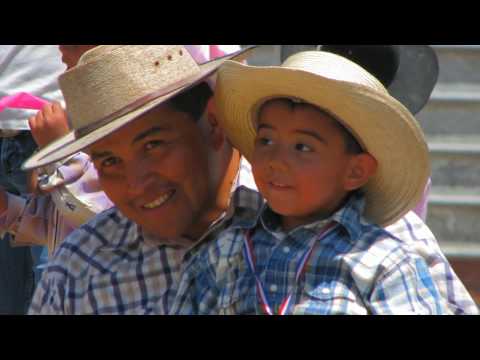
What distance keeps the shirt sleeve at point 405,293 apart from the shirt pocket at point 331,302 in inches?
1.6

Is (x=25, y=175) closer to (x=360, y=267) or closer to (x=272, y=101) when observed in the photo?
(x=272, y=101)

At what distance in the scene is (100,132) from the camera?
10.7 ft

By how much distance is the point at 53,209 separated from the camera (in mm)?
4492

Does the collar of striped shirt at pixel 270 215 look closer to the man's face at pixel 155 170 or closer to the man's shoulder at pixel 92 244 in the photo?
the man's face at pixel 155 170

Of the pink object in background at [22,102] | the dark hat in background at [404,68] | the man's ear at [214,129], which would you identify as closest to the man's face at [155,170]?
the man's ear at [214,129]

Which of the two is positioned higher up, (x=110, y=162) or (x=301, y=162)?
(x=301, y=162)

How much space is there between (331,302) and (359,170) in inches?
15.7

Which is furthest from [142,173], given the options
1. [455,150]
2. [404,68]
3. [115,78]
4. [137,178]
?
[455,150]

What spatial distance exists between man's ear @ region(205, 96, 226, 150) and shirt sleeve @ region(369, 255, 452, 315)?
2.59ft

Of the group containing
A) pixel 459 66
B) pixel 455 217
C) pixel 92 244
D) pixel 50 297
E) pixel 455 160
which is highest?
pixel 92 244

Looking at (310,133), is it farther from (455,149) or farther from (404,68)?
(455,149)

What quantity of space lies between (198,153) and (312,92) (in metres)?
0.51

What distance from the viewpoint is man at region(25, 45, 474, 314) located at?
3.32m
